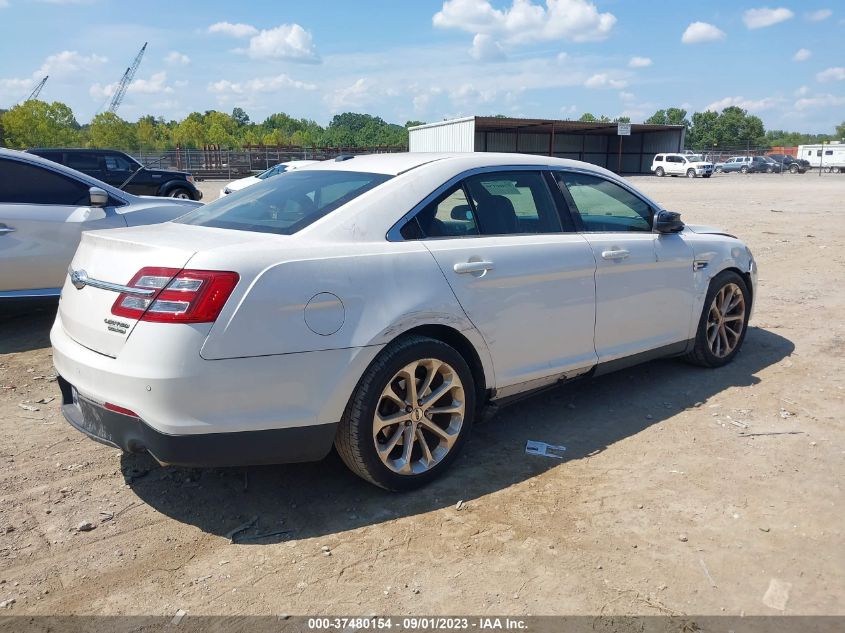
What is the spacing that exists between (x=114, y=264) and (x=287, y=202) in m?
0.94

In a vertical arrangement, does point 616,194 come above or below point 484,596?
above

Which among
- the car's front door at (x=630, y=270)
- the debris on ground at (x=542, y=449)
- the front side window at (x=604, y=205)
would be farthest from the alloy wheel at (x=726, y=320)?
the debris on ground at (x=542, y=449)

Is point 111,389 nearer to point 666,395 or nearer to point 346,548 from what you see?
point 346,548

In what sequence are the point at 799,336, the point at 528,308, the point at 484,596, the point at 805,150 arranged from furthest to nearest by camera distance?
the point at 805,150 < the point at 799,336 < the point at 528,308 < the point at 484,596

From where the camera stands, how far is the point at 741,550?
294 centimetres

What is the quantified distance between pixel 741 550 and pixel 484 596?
1.18 m

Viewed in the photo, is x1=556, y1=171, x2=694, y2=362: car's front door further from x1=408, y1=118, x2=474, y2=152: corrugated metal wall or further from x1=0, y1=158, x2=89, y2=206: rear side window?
x1=408, y1=118, x2=474, y2=152: corrugated metal wall

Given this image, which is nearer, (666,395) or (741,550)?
(741,550)

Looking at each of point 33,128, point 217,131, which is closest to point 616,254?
point 33,128

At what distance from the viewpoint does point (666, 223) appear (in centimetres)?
459

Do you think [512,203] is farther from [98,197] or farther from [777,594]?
[98,197]

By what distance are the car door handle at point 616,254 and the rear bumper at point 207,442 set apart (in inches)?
81.1

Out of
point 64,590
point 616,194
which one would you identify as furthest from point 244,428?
point 616,194

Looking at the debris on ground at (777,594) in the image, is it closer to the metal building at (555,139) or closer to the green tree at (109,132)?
the metal building at (555,139)
